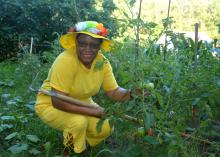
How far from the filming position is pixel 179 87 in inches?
105

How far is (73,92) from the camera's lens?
3229 mm

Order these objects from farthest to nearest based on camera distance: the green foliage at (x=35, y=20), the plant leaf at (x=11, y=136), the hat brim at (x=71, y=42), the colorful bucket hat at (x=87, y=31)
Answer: the green foliage at (x=35, y=20) < the plant leaf at (x=11, y=136) < the hat brim at (x=71, y=42) < the colorful bucket hat at (x=87, y=31)

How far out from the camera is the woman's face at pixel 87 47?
118 inches

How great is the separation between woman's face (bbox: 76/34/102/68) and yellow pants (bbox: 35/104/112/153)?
431 millimetres

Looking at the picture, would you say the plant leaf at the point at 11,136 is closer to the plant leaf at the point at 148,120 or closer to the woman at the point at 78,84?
the woman at the point at 78,84

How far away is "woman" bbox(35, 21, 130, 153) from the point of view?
303 centimetres

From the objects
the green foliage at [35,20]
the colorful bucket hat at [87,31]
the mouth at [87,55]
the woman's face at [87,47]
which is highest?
the green foliage at [35,20]

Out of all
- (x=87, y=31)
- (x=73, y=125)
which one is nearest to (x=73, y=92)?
(x=73, y=125)

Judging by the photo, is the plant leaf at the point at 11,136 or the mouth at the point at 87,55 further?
the plant leaf at the point at 11,136

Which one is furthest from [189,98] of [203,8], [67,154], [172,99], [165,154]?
[203,8]

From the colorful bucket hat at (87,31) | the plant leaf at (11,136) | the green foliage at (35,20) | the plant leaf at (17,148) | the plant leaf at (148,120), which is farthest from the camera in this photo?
the green foliage at (35,20)

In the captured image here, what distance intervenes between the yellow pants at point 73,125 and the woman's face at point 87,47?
0.43 m

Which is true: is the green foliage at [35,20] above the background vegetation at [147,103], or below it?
above

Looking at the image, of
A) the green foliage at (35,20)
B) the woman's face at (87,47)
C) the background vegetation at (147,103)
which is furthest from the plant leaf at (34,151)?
the green foliage at (35,20)
